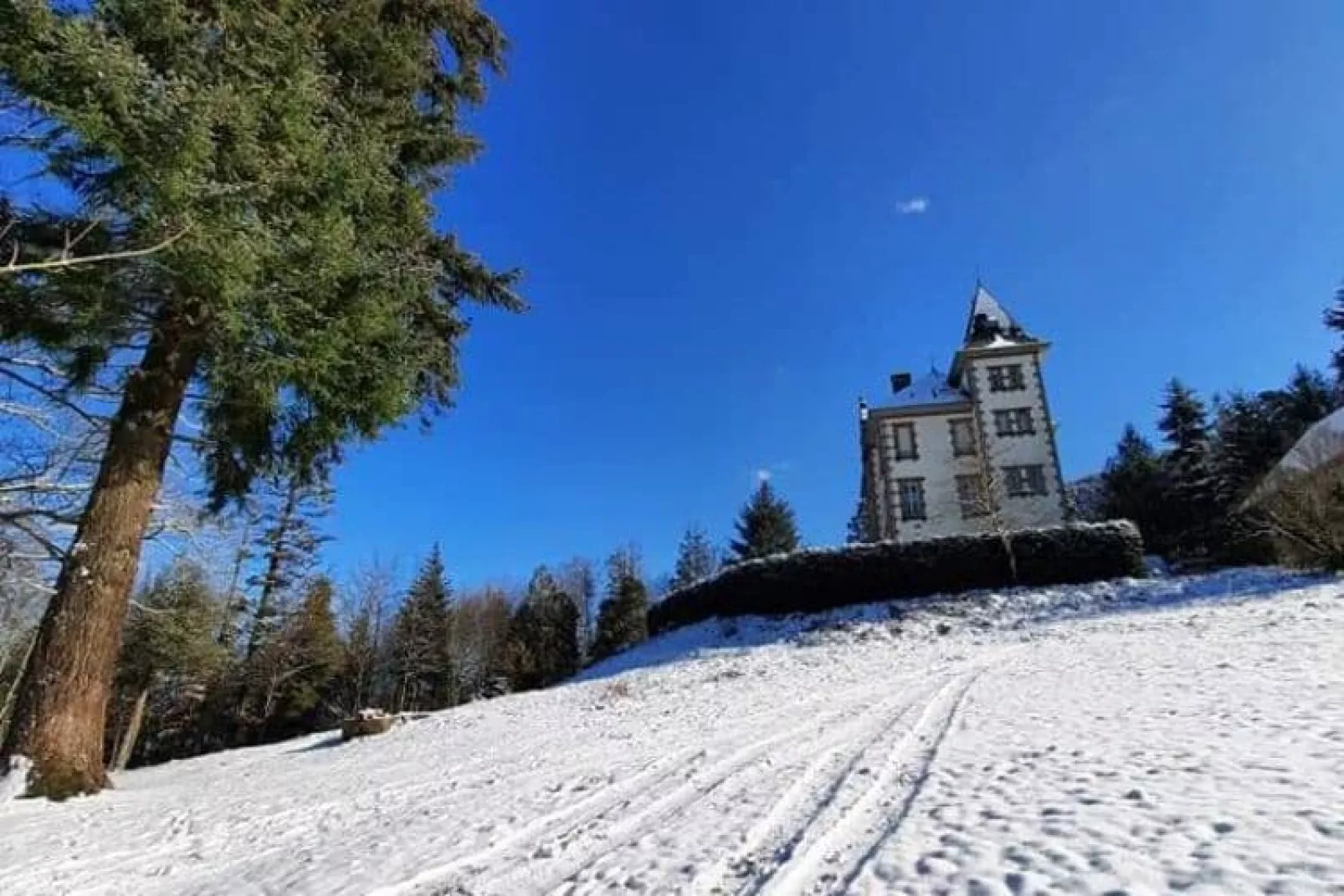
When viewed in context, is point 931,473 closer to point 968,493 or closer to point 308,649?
point 968,493

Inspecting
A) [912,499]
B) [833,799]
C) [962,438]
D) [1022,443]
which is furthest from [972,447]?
[833,799]

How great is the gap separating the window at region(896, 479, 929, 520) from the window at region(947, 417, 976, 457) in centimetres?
196

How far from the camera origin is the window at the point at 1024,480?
27891 mm

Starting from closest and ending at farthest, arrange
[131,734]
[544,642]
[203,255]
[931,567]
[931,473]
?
[203,255] → [931,567] → [131,734] → [931,473] → [544,642]

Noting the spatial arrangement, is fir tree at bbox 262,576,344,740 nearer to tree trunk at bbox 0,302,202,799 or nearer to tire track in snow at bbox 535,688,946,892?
tree trunk at bbox 0,302,202,799

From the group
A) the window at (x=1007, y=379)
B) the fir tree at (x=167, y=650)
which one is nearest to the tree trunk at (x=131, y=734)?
the fir tree at (x=167, y=650)

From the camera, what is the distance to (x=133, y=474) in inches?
303

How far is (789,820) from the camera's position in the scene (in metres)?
4.08

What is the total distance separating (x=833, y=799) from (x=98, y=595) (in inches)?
283

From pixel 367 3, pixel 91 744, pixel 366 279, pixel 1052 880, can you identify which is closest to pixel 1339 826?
pixel 1052 880

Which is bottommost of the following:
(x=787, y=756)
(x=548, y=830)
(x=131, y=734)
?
(x=131, y=734)

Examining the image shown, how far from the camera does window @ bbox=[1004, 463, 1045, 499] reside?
27.9m

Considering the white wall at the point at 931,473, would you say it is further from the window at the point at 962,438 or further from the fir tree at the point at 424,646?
the fir tree at the point at 424,646

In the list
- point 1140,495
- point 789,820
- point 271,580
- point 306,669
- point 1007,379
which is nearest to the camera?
point 789,820
